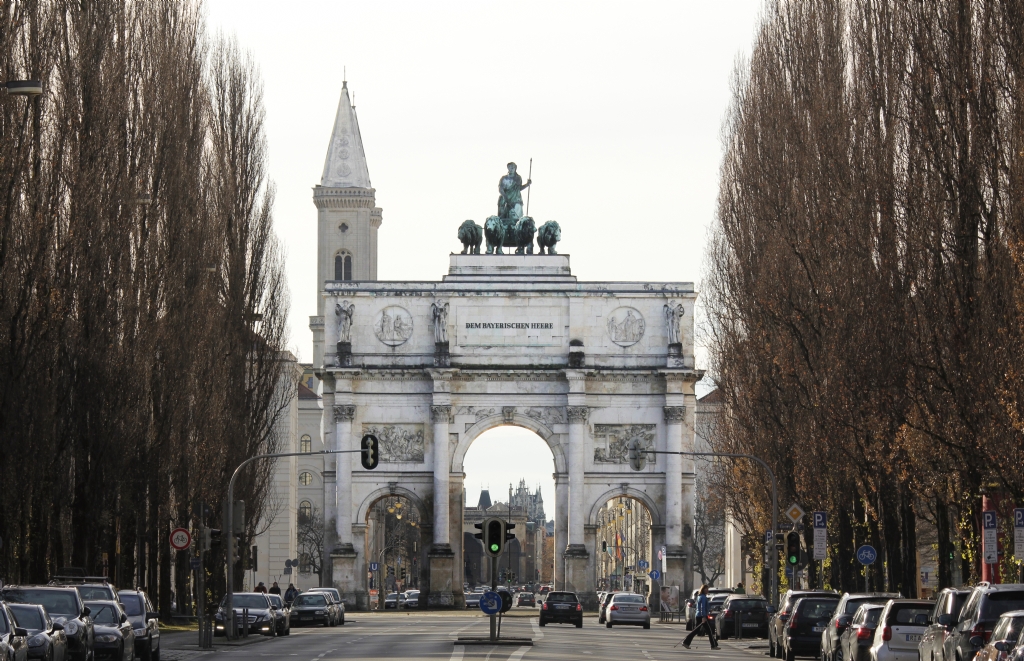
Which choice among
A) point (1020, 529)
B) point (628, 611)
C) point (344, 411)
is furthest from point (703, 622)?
point (344, 411)

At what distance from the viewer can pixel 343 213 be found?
14000 centimetres

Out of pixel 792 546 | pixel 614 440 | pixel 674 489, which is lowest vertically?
pixel 792 546

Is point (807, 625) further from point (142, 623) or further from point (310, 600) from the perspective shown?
point (310, 600)

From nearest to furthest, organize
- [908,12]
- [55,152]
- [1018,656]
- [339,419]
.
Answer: [1018,656], [908,12], [55,152], [339,419]

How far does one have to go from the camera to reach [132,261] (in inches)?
1935

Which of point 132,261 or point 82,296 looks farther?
point 132,261

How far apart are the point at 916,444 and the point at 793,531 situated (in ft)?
41.4

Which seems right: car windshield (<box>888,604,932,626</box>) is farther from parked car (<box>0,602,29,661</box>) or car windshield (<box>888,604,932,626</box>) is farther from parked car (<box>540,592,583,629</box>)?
parked car (<box>540,592,583,629</box>)

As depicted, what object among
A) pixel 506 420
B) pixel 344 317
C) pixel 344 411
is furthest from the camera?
pixel 506 420

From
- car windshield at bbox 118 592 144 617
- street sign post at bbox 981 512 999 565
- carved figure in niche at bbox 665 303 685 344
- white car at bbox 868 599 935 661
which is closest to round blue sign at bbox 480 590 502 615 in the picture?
car windshield at bbox 118 592 144 617

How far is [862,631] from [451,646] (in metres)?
13.1

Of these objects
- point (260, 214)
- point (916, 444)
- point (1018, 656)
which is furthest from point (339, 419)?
point (1018, 656)

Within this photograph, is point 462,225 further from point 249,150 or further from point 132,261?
point 132,261

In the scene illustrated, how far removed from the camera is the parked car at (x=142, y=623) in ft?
118
